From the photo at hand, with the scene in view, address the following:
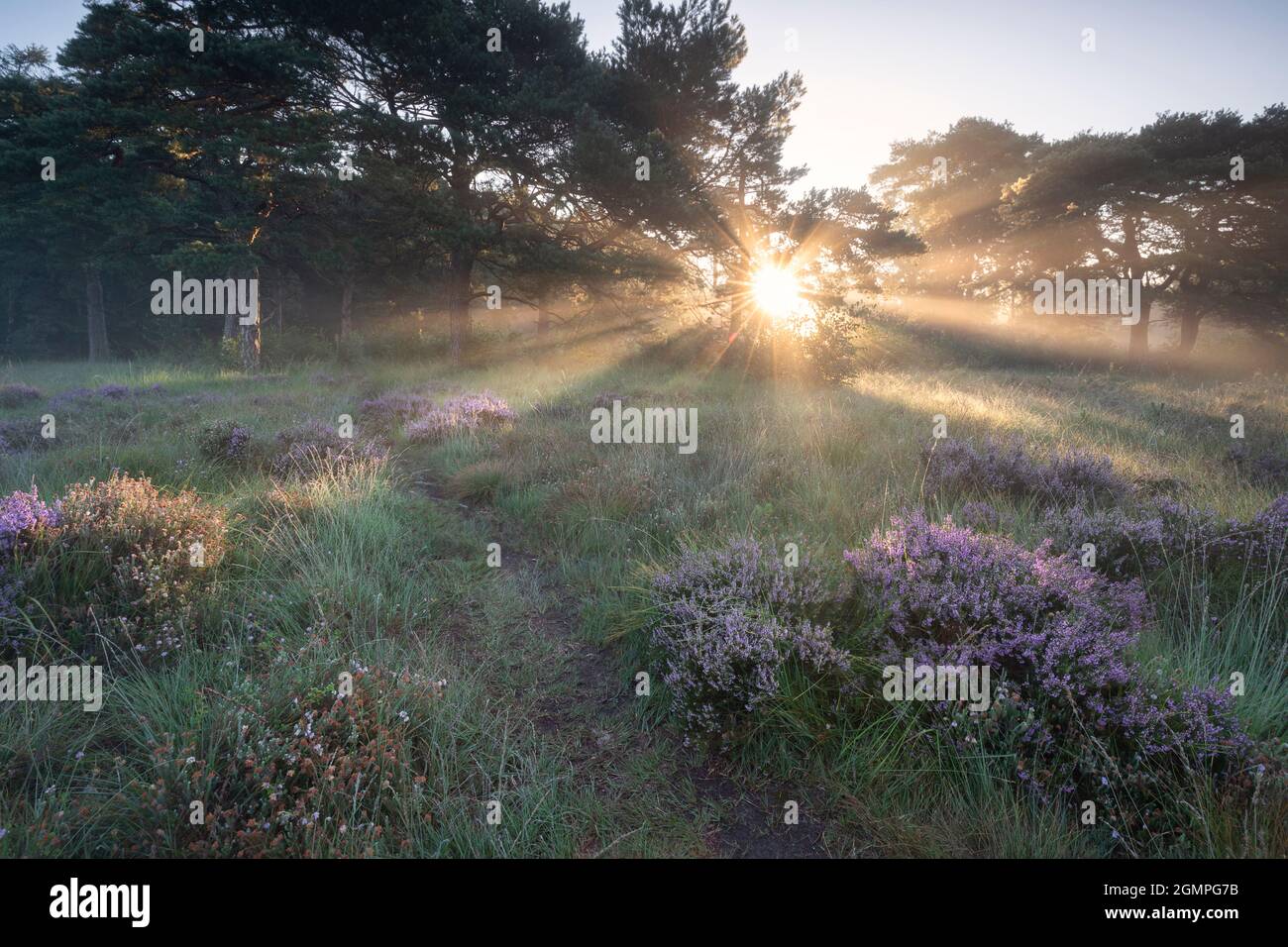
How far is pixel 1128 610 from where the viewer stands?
2.87 m

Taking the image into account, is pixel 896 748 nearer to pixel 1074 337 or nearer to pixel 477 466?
pixel 477 466

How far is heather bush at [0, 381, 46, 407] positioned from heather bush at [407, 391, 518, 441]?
8.05 metres

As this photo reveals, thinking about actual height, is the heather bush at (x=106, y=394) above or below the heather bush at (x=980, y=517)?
above

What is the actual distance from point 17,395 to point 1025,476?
1655 centimetres

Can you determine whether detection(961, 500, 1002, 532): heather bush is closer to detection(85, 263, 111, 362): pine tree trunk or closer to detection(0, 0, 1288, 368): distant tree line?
detection(0, 0, 1288, 368): distant tree line

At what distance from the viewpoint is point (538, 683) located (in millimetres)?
2996

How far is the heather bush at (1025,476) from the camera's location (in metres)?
4.85

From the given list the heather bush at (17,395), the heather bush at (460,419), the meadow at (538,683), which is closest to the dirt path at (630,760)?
the meadow at (538,683)

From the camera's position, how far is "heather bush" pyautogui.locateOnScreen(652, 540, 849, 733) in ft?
8.08

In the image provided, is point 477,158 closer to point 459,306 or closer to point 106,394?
point 459,306

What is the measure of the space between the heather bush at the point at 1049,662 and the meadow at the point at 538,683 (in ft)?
0.20

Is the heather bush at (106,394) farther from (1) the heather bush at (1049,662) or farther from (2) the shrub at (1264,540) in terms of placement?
(2) the shrub at (1264,540)

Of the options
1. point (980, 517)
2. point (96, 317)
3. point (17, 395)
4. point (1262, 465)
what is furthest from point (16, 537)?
point (96, 317)

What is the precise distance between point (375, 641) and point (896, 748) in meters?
2.63
